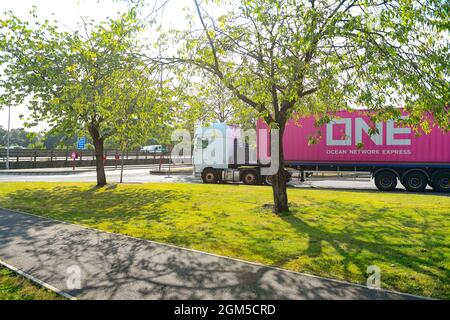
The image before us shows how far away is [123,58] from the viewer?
9.88 metres

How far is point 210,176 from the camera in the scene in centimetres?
2205

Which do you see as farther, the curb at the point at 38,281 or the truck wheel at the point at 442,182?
the truck wheel at the point at 442,182

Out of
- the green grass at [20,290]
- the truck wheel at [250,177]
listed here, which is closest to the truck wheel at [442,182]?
the truck wheel at [250,177]

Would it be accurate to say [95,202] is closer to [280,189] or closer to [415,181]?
[280,189]

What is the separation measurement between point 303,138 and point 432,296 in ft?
50.3

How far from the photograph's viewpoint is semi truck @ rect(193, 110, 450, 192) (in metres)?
17.6

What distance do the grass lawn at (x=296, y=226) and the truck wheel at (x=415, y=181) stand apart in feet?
16.0

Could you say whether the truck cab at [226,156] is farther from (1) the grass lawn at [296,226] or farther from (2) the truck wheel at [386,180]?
(2) the truck wheel at [386,180]

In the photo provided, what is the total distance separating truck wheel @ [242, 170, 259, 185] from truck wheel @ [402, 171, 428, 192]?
8049mm

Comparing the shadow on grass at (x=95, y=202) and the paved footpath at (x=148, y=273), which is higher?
the shadow on grass at (x=95, y=202)

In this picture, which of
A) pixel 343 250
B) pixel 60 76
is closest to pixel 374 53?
pixel 343 250

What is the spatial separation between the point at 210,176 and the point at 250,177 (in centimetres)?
267

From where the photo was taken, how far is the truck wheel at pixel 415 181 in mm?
17938
